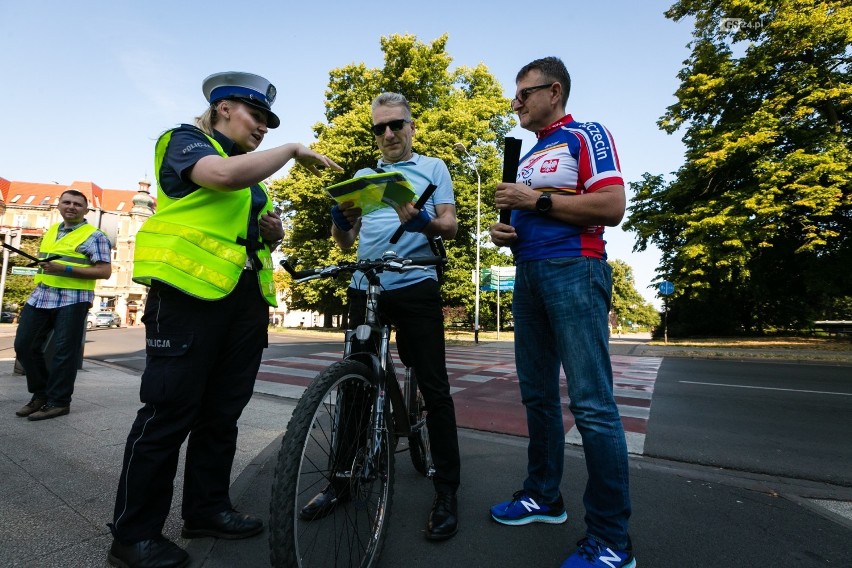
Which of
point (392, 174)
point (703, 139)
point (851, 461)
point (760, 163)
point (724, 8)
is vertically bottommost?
point (851, 461)

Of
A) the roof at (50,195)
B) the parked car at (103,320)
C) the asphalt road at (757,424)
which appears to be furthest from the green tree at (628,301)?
the roof at (50,195)

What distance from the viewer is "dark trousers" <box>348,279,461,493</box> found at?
2281 mm

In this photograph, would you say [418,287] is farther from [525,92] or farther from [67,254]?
[67,254]

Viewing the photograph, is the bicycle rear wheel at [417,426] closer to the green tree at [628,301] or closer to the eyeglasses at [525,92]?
the eyeglasses at [525,92]

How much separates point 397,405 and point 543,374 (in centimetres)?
75

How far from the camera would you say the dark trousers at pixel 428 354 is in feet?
7.48

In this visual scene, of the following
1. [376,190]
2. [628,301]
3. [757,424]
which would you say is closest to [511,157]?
[376,190]

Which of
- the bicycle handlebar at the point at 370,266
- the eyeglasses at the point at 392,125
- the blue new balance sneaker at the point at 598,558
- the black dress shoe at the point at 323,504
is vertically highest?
the eyeglasses at the point at 392,125

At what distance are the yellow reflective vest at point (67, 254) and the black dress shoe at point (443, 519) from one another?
380 cm

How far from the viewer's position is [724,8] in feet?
60.0

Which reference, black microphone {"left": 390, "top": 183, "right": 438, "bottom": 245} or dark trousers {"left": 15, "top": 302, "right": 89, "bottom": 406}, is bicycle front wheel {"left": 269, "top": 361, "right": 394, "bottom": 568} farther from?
dark trousers {"left": 15, "top": 302, "right": 89, "bottom": 406}

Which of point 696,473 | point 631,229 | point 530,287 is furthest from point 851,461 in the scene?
point 631,229

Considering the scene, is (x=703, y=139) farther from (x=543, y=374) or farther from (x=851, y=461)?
(x=543, y=374)

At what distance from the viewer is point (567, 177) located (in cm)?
205
